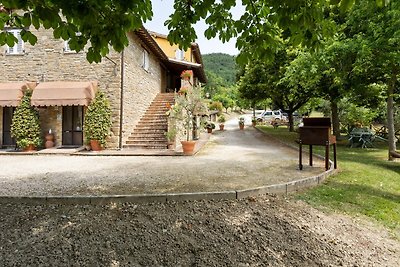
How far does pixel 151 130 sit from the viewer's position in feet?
51.1

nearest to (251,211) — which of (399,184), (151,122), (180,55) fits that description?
(399,184)

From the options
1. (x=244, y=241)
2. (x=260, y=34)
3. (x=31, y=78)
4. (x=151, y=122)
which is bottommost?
(x=244, y=241)

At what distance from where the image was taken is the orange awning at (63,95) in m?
12.9

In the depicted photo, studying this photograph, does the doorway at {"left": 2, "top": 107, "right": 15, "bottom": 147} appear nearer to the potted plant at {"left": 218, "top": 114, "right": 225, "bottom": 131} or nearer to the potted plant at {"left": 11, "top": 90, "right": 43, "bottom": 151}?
the potted plant at {"left": 11, "top": 90, "right": 43, "bottom": 151}

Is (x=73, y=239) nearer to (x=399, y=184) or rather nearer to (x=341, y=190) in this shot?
(x=341, y=190)

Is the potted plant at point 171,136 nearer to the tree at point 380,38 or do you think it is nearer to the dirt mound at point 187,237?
the dirt mound at point 187,237

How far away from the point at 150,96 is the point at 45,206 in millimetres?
14337

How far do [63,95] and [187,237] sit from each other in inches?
446

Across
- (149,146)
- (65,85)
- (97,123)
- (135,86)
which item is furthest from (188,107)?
(65,85)

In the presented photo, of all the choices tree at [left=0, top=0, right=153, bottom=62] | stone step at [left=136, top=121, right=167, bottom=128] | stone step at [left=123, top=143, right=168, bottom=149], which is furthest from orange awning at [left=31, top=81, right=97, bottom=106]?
tree at [left=0, top=0, right=153, bottom=62]

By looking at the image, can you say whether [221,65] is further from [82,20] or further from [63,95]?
[82,20]

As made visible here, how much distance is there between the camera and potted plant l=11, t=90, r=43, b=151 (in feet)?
43.9

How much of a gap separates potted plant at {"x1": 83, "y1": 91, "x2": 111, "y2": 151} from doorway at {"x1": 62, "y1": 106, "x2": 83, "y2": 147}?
1225mm

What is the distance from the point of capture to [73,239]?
13.2ft
